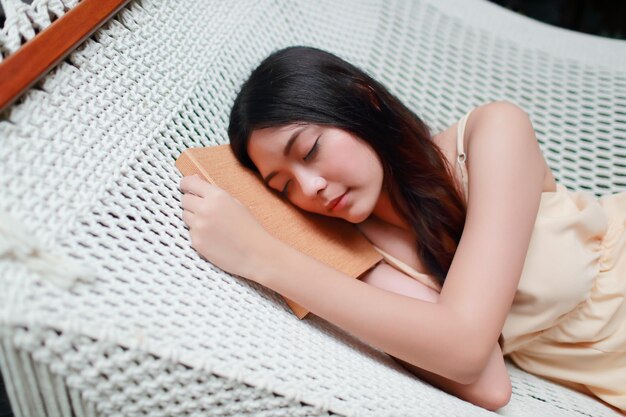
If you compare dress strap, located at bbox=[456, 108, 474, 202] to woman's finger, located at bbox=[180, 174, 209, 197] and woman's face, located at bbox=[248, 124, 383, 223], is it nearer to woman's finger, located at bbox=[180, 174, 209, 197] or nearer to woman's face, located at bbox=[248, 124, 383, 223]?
woman's face, located at bbox=[248, 124, 383, 223]

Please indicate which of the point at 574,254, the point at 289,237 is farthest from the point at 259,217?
the point at 574,254

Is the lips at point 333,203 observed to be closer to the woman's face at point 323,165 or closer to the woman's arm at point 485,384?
the woman's face at point 323,165

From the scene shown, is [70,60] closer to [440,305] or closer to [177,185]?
[177,185]

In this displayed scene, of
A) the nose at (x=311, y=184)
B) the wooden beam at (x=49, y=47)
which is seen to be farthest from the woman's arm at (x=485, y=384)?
the wooden beam at (x=49, y=47)

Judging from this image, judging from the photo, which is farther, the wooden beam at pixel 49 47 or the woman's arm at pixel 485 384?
the woman's arm at pixel 485 384

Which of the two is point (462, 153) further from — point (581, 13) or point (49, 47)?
point (581, 13)

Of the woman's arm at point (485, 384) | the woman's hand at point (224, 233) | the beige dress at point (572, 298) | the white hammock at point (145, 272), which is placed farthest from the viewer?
the beige dress at point (572, 298)

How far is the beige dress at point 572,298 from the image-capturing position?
2.96ft

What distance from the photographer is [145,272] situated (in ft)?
1.96

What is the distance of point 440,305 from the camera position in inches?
29.0

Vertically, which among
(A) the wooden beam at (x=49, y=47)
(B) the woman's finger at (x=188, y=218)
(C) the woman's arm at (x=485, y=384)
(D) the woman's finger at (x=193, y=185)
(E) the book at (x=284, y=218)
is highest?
(A) the wooden beam at (x=49, y=47)

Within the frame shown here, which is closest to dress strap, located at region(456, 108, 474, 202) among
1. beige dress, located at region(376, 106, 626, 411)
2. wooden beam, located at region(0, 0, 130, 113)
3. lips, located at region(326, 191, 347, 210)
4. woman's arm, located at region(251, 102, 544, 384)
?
beige dress, located at region(376, 106, 626, 411)

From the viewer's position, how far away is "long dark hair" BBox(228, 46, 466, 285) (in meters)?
0.86

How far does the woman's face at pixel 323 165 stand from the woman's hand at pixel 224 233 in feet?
0.48
